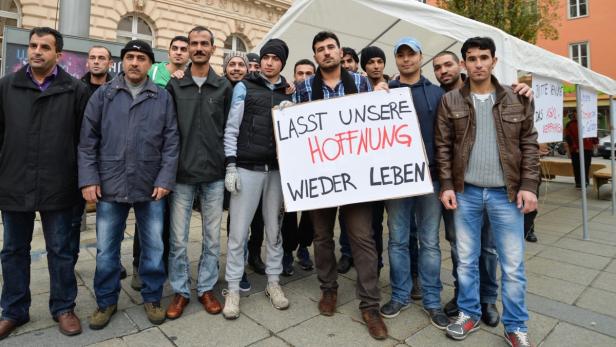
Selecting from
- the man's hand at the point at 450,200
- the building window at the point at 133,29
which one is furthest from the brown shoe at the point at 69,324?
the building window at the point at 133,29

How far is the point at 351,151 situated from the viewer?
2836 mm

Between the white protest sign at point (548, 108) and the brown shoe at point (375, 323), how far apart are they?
3.69 m

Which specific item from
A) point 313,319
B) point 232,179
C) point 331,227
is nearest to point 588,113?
point 331,227

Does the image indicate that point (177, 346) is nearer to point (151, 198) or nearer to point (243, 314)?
point (243, 314)

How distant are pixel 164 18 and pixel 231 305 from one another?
1321 centimetres

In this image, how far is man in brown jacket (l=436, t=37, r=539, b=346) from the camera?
2.54 meters

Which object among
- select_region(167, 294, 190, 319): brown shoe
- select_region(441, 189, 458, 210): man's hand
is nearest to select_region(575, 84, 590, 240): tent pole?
select_region(441, 189, 458, 210): man's hand

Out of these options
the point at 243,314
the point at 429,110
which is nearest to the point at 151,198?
the point at 243,314

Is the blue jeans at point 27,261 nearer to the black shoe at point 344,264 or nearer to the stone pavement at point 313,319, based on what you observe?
the stone pavement at point 313,319

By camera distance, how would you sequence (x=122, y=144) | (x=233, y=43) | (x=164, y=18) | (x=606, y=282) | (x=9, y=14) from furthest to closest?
(x=233, y=43)
(x=164, y=18)
(x=9, y=14)
(x=606, y=282)
(x=122, y=144)

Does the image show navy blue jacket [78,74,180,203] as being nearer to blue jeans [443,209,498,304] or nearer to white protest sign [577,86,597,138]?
blue jeans [443,209,498,304]

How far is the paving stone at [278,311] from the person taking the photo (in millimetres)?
2893

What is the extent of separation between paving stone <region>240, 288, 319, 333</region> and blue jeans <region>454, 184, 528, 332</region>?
3.89 ft

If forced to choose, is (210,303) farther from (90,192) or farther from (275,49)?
(275,49)
